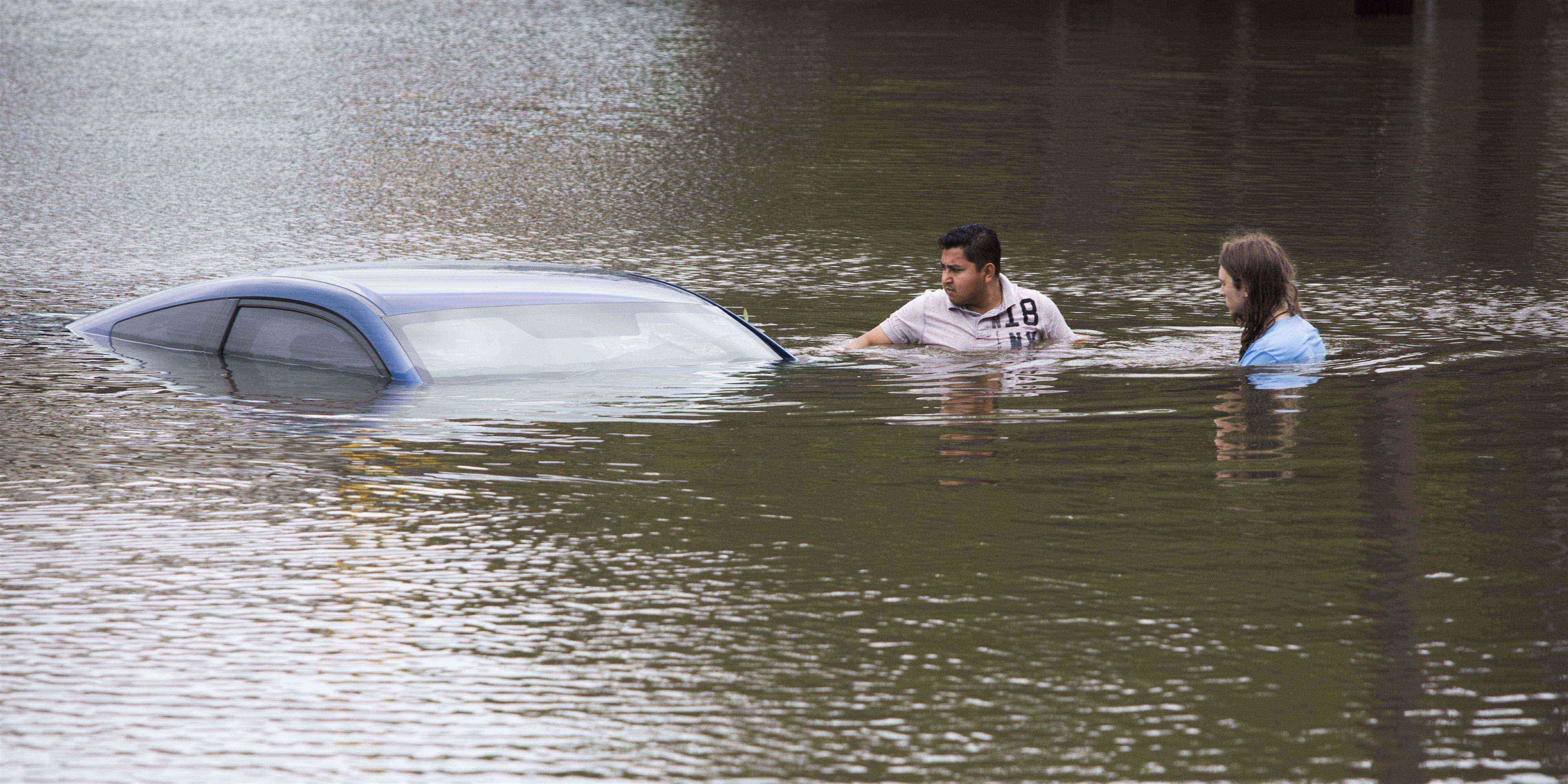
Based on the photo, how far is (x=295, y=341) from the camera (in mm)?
8883

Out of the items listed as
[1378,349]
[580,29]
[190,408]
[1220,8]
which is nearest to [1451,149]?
[1378,349]

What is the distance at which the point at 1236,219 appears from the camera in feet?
49.3

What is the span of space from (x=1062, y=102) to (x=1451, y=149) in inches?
212

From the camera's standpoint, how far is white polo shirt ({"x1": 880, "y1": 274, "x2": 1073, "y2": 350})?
10297mm

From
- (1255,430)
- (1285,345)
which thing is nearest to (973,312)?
(1285,345)

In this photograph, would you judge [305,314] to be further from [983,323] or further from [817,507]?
[983,323]

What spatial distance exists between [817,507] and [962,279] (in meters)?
4.00

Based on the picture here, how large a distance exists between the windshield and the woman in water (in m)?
2.16

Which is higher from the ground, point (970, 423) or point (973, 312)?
point (973, 312)

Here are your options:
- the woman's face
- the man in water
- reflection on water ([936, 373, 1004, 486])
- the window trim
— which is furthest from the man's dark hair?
the window trim

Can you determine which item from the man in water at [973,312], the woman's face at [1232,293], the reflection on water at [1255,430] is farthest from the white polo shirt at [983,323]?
the reflection on water at [1255,430]

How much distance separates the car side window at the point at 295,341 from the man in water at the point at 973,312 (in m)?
2.71

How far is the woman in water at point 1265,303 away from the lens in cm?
920

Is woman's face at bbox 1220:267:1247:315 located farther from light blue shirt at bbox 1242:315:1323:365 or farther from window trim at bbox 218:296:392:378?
window trim at bbox 218:296:392:378
